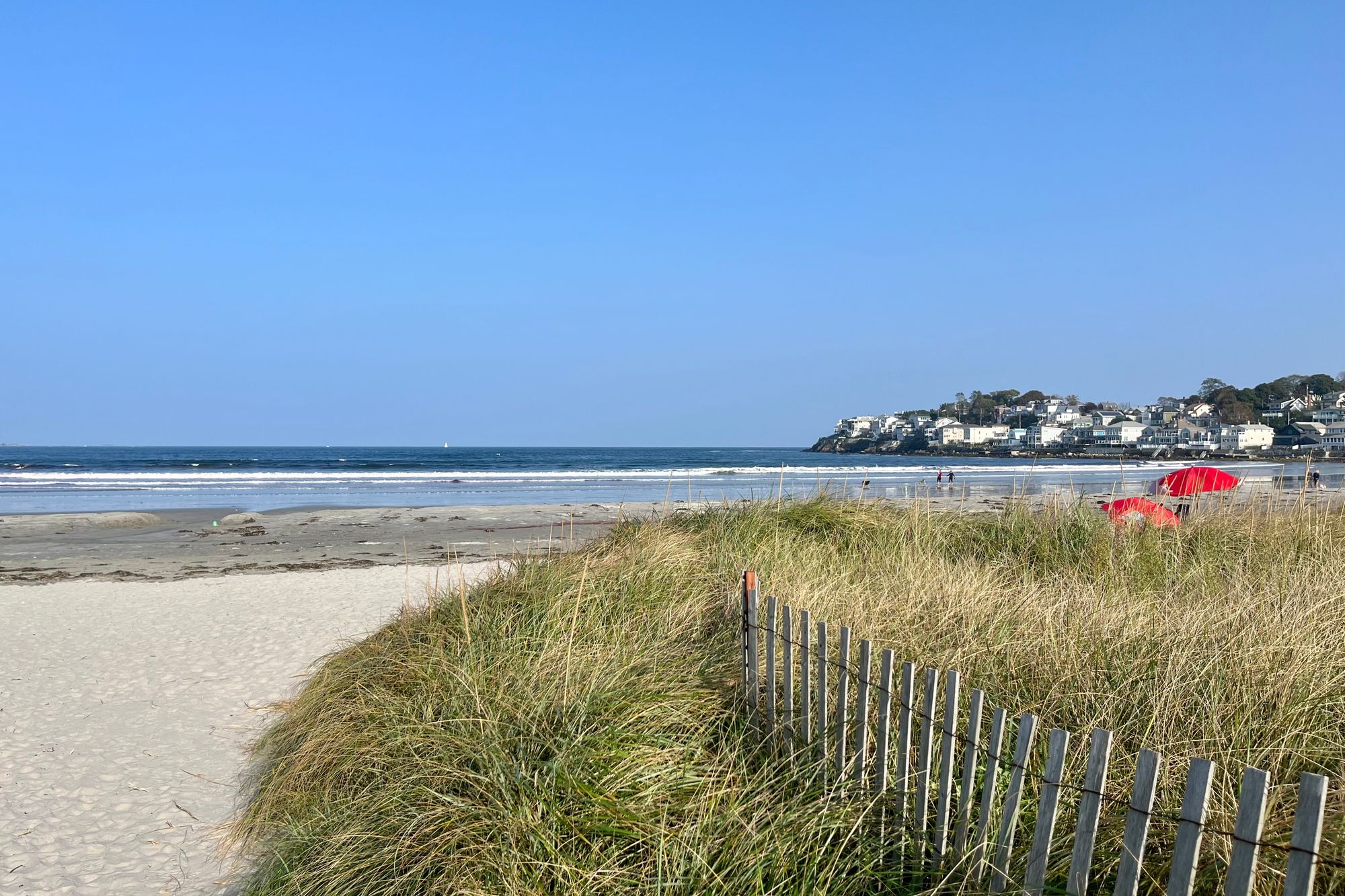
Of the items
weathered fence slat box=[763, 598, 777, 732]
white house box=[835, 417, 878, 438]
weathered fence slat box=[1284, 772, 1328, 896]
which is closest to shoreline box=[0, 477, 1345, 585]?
weathered fence slat box=[763, 598, 777, 732]

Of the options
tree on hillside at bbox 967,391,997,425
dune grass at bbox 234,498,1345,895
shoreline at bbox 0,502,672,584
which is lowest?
shoreline at bbox 0,502,672,584

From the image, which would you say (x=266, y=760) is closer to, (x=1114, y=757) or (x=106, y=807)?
(x=106, y=807)

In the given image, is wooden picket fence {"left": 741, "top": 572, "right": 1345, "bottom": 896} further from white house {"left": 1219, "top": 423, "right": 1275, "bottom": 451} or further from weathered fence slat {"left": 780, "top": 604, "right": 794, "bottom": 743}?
white house {"left": 1219, "top": 423, "right": 1275, "bottom": 451}

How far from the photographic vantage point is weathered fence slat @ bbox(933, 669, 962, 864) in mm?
2773

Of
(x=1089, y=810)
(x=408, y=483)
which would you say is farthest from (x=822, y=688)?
(x=408, y=483)

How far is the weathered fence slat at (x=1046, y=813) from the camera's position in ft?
7.52

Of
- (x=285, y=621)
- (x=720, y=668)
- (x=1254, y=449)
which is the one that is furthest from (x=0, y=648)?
(x=1254, y=449)

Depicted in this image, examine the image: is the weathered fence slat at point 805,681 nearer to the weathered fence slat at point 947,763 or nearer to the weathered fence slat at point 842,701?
the weathered fence slat at point 842,701

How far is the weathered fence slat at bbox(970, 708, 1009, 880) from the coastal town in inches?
3391

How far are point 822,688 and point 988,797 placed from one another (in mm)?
1014

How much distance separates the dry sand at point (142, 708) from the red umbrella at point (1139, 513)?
6397 mm

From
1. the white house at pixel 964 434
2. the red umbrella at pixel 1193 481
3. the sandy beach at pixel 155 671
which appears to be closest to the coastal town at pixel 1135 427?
the white house at pixel 964 434

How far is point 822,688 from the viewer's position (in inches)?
143

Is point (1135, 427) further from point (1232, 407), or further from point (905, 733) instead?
point (905, 733)
